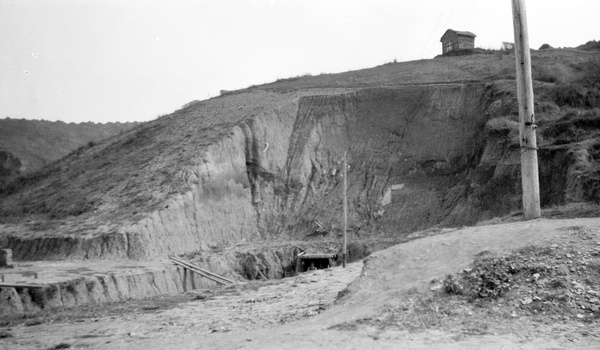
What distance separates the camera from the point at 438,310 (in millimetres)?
9891

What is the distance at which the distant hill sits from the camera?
58.0m

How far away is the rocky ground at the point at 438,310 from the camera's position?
908 cm

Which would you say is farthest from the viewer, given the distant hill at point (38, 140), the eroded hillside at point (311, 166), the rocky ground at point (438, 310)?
the distant hill at point (38, 140)

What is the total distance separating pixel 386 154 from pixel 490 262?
20039 mm

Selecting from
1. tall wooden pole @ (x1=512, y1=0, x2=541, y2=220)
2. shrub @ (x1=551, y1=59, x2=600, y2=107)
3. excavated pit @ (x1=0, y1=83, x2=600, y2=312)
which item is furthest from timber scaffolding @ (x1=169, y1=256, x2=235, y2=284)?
shrub @ (x1=551, y1=59, x2=600, y2=107)

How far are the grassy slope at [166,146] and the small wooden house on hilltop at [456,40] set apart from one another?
5.98 metres

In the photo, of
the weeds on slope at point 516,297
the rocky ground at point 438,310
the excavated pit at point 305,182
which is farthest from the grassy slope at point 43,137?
the weeds on slope at point 516,297

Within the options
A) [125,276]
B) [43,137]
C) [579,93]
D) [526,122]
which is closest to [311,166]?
[579,93]

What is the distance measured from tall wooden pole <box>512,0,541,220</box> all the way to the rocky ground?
2.99 m

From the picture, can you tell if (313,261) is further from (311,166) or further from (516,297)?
(516,297)

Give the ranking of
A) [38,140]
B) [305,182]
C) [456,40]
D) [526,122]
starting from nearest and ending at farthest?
[526,122] → [305,182] → [456,40] → [38,140]

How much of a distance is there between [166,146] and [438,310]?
22.6 m

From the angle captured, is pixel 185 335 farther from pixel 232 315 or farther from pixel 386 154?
pixel 386 154

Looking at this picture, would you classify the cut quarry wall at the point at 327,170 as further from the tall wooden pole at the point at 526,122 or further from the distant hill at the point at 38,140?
the distant hill at the point at 38,140
